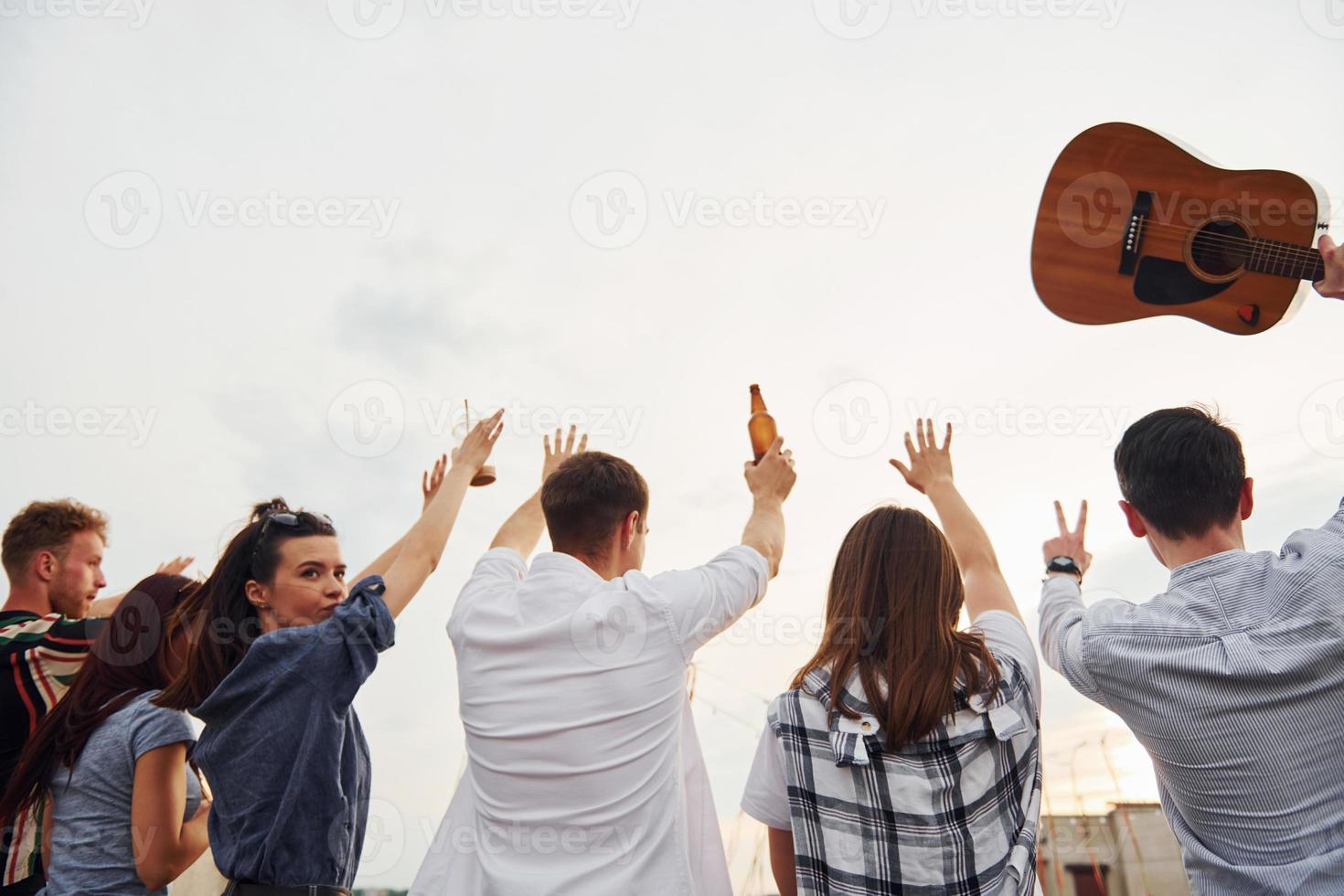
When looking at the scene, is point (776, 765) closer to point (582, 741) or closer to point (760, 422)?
point (582, 741)

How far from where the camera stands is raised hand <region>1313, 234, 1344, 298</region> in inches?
115

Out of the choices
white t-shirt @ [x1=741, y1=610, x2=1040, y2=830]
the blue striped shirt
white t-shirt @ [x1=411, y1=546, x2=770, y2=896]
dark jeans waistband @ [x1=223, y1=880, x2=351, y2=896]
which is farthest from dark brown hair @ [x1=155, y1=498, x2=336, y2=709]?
the blue striped shirt

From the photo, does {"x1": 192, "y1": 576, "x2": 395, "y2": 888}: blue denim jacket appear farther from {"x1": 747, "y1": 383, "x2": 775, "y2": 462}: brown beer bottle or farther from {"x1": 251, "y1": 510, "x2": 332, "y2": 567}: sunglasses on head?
{"x1": 747, "y1": 383, "x2": 775, "y2": 462}: brown beer bottle

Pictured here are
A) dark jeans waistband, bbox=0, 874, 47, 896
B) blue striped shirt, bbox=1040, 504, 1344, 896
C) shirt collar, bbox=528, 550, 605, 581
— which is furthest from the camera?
dark jeans waistband, bbox=0, 874, 47, 896

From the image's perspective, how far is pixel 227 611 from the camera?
114 inches

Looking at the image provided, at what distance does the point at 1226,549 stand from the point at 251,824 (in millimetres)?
2568

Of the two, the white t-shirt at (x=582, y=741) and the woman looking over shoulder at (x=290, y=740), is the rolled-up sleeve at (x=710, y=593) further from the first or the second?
the woman looking over shoulder at (x=290, y=740)

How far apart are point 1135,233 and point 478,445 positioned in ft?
8.62

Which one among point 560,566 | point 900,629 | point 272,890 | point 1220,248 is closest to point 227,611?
point 272,890

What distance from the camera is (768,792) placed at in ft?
8.03

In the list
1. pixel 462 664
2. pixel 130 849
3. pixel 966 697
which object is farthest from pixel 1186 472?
pixel 130 849

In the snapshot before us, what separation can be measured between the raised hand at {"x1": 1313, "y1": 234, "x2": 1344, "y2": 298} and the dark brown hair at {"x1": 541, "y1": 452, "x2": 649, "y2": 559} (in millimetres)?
2200

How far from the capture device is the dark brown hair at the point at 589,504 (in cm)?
272

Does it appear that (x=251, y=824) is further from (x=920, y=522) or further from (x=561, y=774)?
(x=920, y=522)
